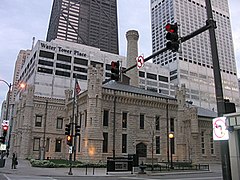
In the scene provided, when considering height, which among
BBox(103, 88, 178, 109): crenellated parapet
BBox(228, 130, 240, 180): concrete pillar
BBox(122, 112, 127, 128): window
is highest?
BBox(103, 88, 178, 109): crenellated parapet

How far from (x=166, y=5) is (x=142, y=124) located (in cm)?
14816

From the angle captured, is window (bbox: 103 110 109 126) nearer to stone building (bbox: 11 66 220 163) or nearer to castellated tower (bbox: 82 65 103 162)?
stone building (bbox: 11 66 220 163)

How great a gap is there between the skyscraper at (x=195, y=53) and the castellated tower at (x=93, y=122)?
94298 mm

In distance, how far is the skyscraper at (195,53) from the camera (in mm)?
140250

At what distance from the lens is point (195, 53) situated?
553 ft

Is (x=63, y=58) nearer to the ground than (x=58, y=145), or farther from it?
farther from it

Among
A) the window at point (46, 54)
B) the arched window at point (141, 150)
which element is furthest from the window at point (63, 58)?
the arched window at point (141, 150)

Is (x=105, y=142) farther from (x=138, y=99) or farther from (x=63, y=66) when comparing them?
(x=63, y=66)

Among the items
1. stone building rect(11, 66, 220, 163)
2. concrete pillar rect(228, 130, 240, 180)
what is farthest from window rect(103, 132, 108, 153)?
concrete pillar rect(228, 130, 240, 180)

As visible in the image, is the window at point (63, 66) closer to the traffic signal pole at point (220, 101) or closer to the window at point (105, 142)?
the window at point (105, 142)

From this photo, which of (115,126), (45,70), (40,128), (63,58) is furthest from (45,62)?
(115,126)

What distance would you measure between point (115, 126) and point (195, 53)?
13686 cm

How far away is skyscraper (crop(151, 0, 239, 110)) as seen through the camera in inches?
5522

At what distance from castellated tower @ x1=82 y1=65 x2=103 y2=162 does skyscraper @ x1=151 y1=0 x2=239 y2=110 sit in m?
94.3
